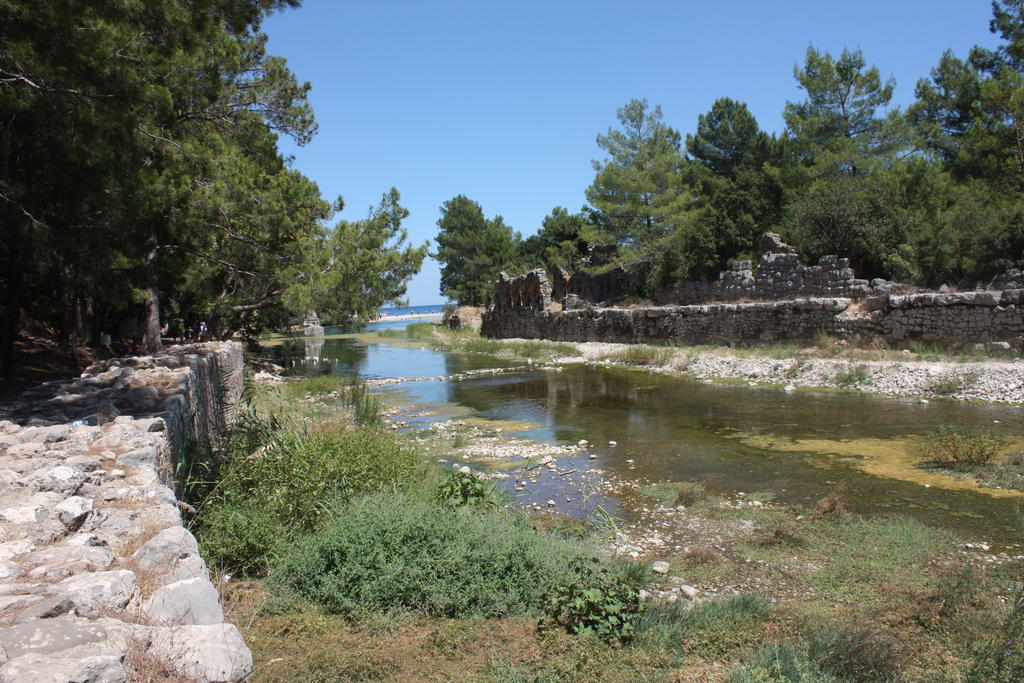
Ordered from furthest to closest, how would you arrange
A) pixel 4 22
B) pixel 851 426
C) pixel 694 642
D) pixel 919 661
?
1. pixel 851 426
2. pixel 4 22
3. pixel 694 642
4. pixel 919 661

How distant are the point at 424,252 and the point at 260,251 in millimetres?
9512

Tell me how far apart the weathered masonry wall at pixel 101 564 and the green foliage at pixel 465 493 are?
2.43 metres

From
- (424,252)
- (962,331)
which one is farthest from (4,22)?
(962,331)

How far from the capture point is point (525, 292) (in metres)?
38.0

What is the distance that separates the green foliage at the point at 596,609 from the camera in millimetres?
3941

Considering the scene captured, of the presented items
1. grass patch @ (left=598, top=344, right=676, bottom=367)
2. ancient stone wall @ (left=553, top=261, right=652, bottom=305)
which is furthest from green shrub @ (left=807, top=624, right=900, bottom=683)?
ancient stone wall @ (left=553, top=261, right=652, bottom=305)

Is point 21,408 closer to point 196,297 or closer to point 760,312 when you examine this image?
point 196,297

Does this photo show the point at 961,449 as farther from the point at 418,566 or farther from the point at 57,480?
the point at 57,480

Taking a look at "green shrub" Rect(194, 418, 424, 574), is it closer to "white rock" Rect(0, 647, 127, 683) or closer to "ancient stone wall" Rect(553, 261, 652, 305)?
"white rock" Rect(0, 647, 127, 683)

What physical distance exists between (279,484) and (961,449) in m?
8.10

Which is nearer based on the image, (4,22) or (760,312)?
(4,22)

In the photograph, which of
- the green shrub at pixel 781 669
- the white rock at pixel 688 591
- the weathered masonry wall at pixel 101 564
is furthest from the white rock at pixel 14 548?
the white rock at pixel 688 591

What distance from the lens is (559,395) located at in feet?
55.2

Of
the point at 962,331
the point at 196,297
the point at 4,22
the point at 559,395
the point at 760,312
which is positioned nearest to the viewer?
the point at 4,22
